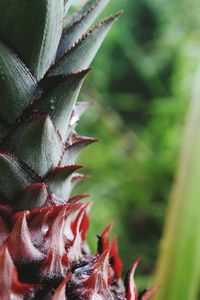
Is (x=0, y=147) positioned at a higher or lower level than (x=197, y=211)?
higher

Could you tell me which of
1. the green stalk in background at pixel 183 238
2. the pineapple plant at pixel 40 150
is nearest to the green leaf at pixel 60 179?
the pineapple plant at pixel 40 150

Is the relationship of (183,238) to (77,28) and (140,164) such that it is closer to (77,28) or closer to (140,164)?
(77,28)

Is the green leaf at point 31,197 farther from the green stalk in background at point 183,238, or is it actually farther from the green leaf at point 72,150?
the green stalk in background at point 183,238

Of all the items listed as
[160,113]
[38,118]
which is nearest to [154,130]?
[160,113]

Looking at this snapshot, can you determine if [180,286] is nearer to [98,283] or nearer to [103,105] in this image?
[98,283]

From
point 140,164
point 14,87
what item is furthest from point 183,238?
point 140,164

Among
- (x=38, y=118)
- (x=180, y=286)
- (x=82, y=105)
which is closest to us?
(x=38, y=118)

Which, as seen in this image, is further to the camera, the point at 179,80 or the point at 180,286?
the point at 179,80

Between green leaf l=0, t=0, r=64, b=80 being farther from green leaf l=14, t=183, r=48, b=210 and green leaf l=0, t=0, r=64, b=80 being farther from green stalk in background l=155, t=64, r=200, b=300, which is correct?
green stalk in background l=155, t=64, r=200, b=300
